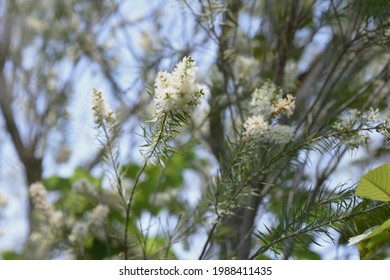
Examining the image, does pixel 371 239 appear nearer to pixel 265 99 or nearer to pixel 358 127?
pixel 358 127

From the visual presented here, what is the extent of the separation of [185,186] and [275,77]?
112cm

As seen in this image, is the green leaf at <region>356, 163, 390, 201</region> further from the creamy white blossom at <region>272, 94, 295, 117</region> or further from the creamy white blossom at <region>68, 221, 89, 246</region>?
the creamy white blossom at <region>68, 221, 89, 246</region>

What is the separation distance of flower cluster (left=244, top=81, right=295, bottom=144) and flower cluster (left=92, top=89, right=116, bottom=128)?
24cm

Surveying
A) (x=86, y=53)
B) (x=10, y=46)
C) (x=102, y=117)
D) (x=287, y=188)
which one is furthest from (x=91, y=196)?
(x=10, y=46)

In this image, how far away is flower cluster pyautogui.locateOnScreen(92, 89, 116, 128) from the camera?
3.49 feet

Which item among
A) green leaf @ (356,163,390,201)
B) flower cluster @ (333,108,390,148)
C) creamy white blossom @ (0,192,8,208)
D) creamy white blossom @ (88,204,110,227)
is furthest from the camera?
creamy white blossom @ (0,192,8,208)

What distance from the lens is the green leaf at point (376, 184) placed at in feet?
2.86

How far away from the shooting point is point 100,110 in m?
1.08

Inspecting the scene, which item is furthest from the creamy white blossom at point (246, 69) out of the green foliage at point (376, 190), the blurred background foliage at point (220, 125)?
the green foliage at point (376, 190)

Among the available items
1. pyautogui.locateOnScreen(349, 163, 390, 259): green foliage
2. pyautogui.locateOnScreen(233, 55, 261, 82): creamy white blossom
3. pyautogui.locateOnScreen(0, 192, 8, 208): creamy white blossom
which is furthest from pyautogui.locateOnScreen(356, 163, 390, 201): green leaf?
pyautogui.locateOnScreen(0, 192, 8, 208): creamy white blossom

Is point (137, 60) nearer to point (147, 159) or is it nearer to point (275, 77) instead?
point (275, 77)

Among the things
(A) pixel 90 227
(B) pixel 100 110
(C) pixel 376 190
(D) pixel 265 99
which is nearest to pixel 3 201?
(A) pixel 90 227

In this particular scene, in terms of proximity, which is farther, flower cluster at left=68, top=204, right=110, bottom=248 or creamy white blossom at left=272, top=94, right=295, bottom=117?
flower cluster at left=68, top=204, right=110, bottom=248

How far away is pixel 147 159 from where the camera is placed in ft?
3.23
